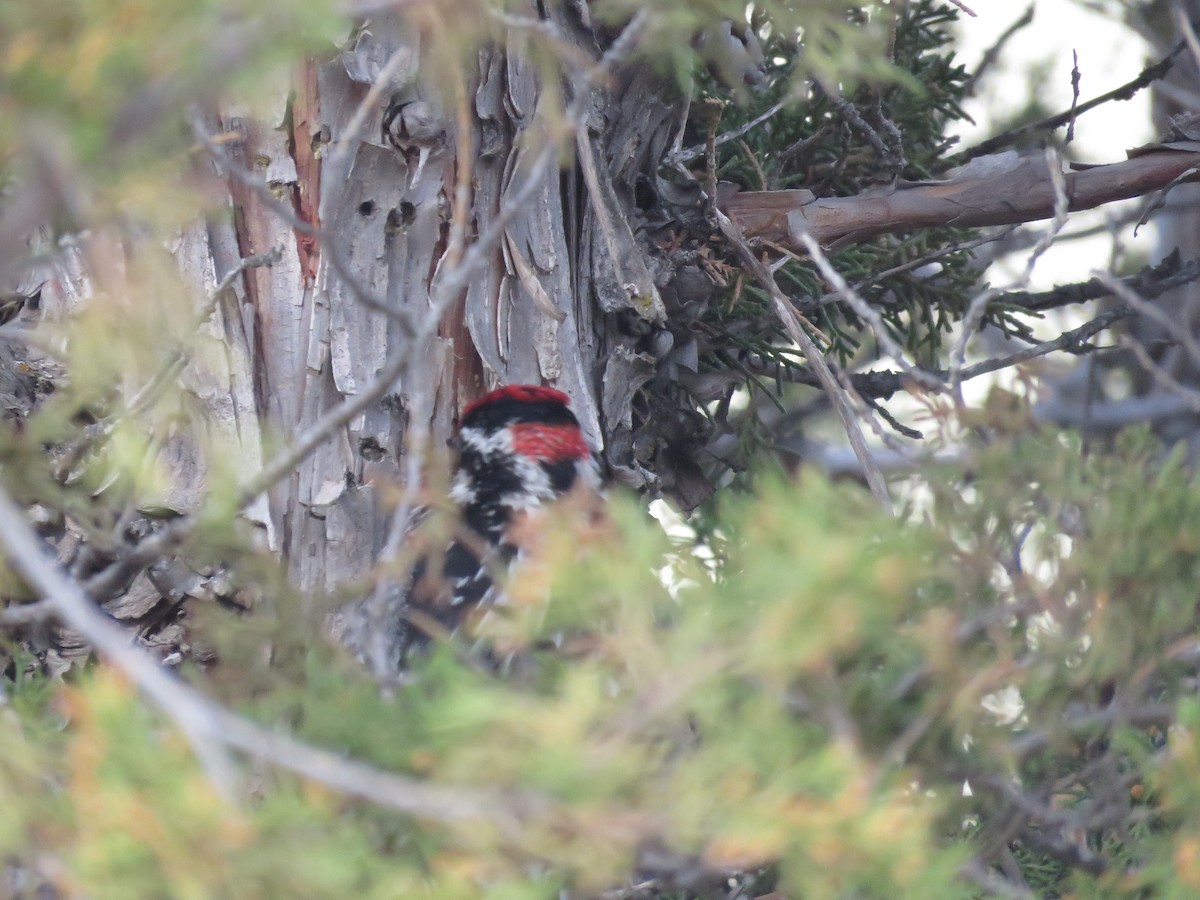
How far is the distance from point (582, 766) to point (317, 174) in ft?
6.72

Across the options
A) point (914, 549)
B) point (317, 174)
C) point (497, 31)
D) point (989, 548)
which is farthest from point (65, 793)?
point (317, 174)

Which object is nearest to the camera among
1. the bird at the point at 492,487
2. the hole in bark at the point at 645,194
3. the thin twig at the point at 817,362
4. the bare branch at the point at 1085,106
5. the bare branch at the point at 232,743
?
the bare branch at the point at 232,743

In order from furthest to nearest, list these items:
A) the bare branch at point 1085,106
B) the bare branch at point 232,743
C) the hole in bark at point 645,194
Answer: the bare branch at point 1085,106
the hole in bark at point 645,194
the bare branch at point 232,743

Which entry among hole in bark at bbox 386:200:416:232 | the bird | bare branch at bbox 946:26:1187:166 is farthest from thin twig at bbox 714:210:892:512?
bare branch at bbox 946:26:1187:166

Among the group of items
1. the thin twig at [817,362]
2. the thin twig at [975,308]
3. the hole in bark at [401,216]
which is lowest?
the thin twig at [817,362]

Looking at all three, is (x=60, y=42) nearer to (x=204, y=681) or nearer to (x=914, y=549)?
(x=204, y=681)

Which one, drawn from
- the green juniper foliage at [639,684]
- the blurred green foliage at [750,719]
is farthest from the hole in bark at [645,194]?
the blurred green foliage at [750,719]

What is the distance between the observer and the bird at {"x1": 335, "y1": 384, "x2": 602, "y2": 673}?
8.91 ft

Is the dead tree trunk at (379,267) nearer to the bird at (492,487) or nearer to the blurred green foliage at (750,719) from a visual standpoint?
the bird at (492,487)

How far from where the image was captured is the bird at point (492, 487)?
→ 2.71 metres

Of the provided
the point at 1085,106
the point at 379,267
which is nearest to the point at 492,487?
the point at 379,267

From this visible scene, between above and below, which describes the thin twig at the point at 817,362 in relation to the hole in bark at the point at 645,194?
below

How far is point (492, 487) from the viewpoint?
3.02m

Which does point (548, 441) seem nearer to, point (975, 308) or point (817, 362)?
point (817, 362)
